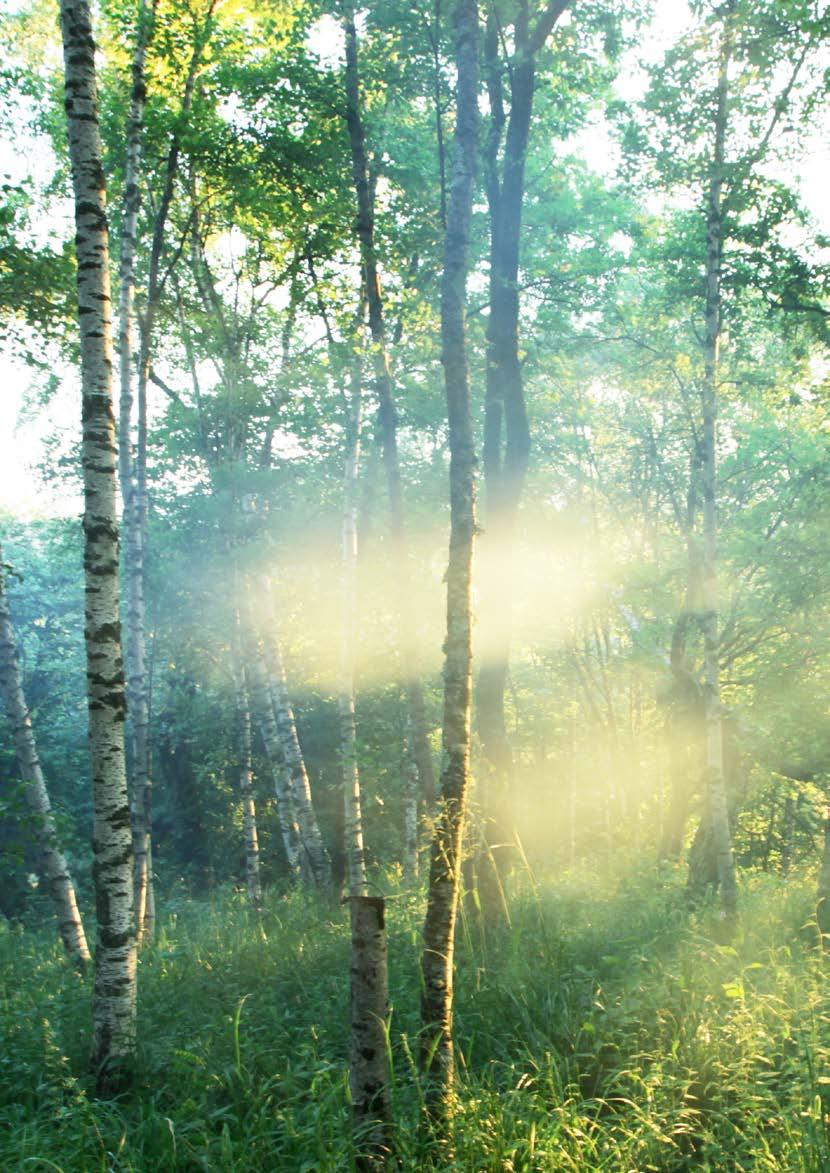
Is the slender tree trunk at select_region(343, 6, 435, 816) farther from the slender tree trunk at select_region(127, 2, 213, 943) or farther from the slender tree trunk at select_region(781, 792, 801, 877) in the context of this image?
the slender tree trunk at select_region(781, 792, 801, 877)

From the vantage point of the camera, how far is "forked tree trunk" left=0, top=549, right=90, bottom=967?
9.66 m

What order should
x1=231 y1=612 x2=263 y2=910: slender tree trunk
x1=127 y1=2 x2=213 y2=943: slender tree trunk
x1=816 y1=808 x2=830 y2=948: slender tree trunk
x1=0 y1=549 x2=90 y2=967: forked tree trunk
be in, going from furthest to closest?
x1=231 y1=612 x2=263 y2=910: slender tree trunk, x1=816 y1=808 x2=830 y2=948: slender tree trunk, x1=127 y1=2 x2=213 y2=943: slender tree trunk, x1=0 y1=549 x2=90 y2=967: forked tree trunk

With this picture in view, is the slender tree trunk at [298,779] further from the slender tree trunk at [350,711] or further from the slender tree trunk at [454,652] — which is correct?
the slender tree trunk at [454,652]

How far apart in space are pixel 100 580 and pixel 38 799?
4278mm

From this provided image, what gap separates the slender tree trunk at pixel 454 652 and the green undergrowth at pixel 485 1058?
0.25 metres

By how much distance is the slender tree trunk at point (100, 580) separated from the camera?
20.9ft

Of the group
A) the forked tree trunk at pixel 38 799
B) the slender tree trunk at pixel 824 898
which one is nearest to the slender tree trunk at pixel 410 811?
the slender tree trunk at pixel 824 898

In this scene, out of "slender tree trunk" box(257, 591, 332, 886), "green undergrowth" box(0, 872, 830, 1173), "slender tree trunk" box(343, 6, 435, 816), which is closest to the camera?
"green undergrowth" box(0, 872, 830, 1173)

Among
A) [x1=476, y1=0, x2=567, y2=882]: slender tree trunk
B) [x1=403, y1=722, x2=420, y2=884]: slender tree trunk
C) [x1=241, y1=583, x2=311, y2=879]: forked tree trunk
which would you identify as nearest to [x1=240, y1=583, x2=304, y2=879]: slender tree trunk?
[x1=241, y1=583, x2=311, y2=879]: forked tree trunk

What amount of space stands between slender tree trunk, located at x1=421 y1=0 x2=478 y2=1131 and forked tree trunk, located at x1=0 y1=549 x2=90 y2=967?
19.2 ft

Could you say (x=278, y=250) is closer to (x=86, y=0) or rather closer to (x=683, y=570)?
(x=86, y=0)

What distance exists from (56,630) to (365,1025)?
32.8m

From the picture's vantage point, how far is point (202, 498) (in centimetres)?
2495

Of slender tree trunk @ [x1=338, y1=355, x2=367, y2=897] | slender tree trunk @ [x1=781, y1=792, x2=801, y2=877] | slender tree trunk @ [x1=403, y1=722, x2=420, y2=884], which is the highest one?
slender tree trunk @ [x1=338, y1=355, x2=367, y2=897]
